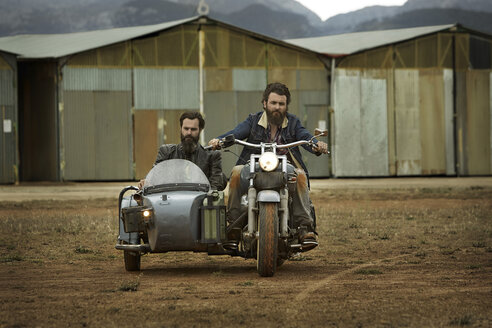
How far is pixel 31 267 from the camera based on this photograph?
1020 centimetres

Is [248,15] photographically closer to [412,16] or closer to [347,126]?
[412,16]

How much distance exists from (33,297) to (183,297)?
1258 mm

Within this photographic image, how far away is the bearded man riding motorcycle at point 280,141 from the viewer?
9266 millimetres

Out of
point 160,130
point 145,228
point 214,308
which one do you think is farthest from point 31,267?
point 160,130

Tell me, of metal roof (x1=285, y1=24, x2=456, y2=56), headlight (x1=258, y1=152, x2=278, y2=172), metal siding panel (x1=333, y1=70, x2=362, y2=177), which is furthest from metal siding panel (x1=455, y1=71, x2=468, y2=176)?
headlight (x1=258, y1=152, x2=278, y2=172)

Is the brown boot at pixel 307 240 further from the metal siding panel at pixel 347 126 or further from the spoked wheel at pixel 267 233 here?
the metal siding panel at pixel 347 126

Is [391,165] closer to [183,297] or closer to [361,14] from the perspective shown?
[183,297]

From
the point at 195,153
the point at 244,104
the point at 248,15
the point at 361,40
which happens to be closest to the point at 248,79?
the point at 244,104

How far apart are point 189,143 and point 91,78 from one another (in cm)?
2442

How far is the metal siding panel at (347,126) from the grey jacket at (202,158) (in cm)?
2602

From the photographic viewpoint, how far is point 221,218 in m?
9.10

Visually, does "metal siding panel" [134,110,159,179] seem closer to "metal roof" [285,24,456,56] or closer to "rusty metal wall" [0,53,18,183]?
"rusty metal wall" [0,53,18,183]

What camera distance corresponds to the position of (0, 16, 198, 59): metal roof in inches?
1337

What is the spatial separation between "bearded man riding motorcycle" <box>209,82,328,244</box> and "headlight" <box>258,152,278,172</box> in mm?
346
